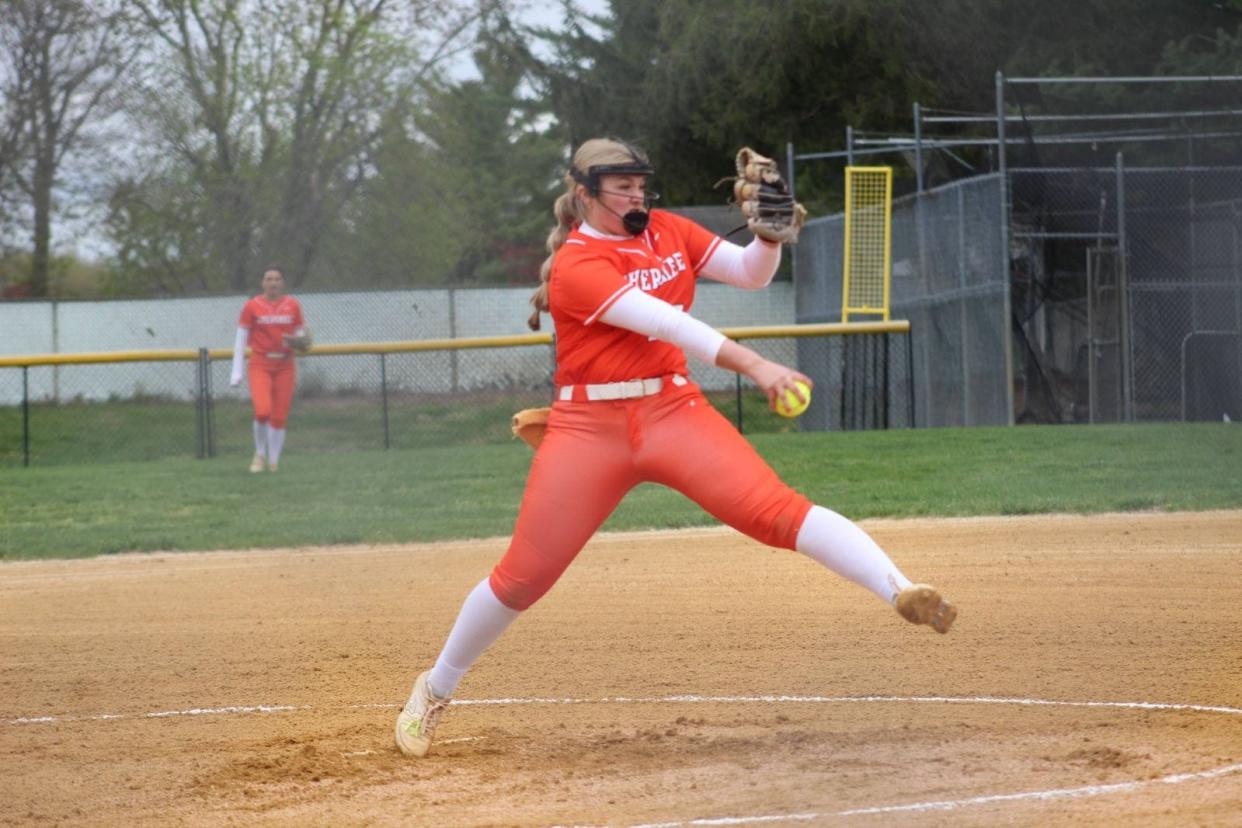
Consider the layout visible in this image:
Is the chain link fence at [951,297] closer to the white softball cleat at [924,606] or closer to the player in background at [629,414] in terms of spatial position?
the player in background at [629,414]

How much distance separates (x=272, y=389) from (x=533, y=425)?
12.0m

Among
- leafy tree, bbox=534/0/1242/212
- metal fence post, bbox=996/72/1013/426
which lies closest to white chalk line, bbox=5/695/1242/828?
metal fence post, bbox=996/72/1013/426

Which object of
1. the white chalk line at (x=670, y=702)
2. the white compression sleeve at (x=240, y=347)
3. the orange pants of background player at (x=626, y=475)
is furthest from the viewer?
the white compression sleeve at (x=240, y=347)

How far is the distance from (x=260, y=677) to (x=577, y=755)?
89.9 inches

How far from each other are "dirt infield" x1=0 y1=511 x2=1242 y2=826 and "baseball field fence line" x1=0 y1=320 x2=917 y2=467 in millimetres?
9446

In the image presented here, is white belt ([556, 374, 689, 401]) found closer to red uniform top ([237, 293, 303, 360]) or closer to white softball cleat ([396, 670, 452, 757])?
white softball cleat ([396, 670, 452, 757])

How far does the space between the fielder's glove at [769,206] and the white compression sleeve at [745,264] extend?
0.10 metres

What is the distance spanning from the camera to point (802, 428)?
22.7 meters

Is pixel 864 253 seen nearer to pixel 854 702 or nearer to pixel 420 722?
pixel 854 702

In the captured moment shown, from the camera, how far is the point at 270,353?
16938 mm

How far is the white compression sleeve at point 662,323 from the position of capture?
4.77m

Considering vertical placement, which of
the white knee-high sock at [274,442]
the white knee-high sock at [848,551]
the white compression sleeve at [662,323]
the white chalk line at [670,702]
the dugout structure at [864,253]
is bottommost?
the white chalk line at [670,702]

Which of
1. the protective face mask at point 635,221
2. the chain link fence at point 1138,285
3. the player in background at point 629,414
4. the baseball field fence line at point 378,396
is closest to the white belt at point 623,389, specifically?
the player in background at point 629,414

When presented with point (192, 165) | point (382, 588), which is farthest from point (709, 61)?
point (382, 588)
